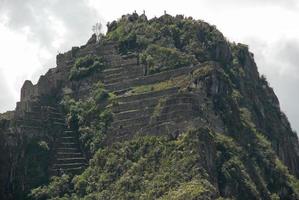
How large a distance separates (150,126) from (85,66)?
974 inches

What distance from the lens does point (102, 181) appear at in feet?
428

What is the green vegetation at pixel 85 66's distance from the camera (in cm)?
15288

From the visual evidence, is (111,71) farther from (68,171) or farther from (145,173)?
(145,173)

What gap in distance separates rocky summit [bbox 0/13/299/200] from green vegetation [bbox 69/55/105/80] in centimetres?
15

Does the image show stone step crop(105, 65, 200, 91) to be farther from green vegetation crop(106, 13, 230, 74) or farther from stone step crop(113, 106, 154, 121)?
stone step crop(113, 106, 154, 121)

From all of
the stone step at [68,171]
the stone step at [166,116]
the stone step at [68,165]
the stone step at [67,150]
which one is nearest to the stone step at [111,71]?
the stone step at [67,150]

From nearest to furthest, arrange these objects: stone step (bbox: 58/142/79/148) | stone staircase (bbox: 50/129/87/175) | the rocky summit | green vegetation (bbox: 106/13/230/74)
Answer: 1. the rocky summit
2. stone staircase (bbox: 50/129/87/175)
3. stone step (bbox: 58/142/79/148)
4. green vegetation (bbox: 106/13/230/74)

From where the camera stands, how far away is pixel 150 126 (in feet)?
435

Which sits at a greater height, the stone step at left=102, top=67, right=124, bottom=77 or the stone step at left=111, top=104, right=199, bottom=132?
the stone step at left=102, top=67, right=124, bottom=77

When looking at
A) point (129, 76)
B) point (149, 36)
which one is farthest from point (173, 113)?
point (149, 36)

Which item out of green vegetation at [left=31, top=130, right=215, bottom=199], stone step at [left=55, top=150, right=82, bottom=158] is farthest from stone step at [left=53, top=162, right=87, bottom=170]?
green vegetation at [left=31, top=130, right=215, bottom=199]

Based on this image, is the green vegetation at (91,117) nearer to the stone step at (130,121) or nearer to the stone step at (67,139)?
the stone step at (67,139)

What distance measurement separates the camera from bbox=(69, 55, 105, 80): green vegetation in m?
153

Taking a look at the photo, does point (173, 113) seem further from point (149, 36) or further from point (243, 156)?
point (149, 36)
